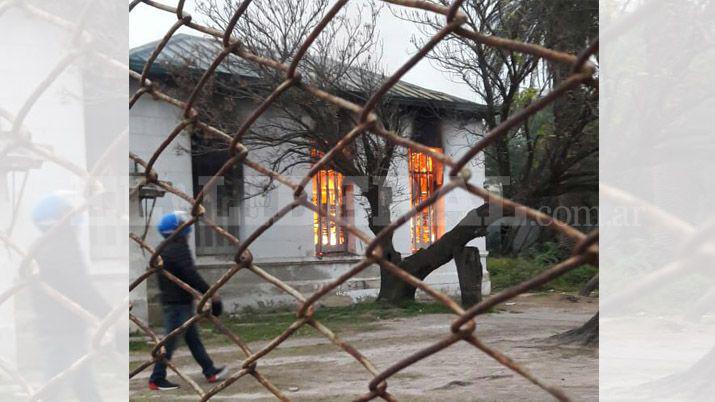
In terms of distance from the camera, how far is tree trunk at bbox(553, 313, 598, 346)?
3.89 metres

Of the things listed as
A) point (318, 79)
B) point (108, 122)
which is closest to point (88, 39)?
point (108, 122)

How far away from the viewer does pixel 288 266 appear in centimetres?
465

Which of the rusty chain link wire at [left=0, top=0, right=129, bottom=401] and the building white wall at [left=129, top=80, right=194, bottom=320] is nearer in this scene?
the rusty chain link wire at [left=0, top=0, right=129, bottom=401]

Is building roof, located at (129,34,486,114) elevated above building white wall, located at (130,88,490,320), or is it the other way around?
building roof, located at (129,34,486,114)

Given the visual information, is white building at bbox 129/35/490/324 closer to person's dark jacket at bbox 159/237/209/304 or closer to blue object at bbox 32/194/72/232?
person's dark jacket at bbox 159/237/209/304

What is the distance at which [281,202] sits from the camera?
13.5 ft

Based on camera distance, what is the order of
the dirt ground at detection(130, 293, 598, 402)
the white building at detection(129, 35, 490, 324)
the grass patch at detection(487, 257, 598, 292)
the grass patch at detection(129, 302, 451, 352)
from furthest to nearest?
the grass patch at detection(487, 257, 598, 292) < the grass patch at detection(129, 302, 451, 352) < the white building at detection(129, 35, 490, 324) < the dirt ground at detection(130, 293, 598, 402)

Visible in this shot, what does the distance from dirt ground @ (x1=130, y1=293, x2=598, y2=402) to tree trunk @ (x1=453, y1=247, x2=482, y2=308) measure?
47 centimetres

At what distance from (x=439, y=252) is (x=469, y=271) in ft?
0.83

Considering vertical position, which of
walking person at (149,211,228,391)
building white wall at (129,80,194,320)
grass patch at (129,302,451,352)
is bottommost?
grass patch at (129,302,451,352)

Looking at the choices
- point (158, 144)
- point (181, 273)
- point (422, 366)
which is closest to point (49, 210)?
point (181, 273)

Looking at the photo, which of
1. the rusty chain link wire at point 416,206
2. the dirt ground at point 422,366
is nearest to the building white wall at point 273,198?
the dirt ground at point 422,366

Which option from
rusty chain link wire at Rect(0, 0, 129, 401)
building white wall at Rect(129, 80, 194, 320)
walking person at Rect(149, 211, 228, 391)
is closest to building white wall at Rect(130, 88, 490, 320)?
building white wall at Rect(129, 80, 194, 320)

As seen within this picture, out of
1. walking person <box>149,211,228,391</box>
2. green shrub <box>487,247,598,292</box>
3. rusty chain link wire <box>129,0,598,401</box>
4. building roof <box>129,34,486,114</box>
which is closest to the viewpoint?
rusty chain link wire <box>129,0,598,401</box>
